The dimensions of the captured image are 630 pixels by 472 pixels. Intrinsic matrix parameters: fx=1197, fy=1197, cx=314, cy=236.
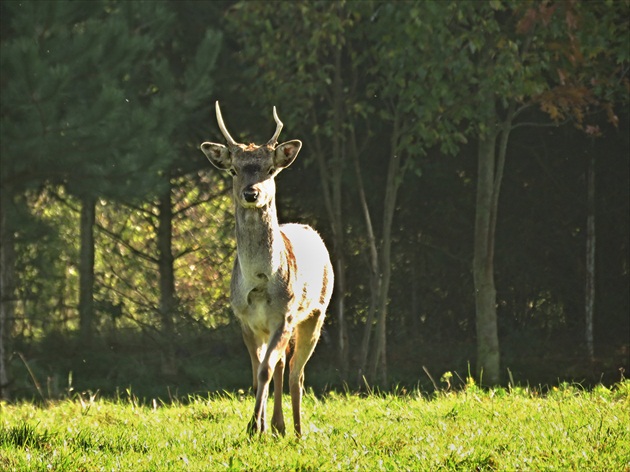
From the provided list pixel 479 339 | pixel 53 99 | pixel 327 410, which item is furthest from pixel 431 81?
pixel 327 410

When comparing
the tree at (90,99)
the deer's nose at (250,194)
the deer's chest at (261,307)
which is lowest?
the deer's chest at (261,307)

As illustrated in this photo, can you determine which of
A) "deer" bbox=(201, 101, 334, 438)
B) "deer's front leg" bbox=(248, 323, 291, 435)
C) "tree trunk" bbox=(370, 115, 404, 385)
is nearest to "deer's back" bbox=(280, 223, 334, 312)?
"deer" bbox=(201, 101, 334, 438)

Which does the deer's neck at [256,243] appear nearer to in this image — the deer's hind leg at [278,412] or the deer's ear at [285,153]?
the deer's ear at [285,153]

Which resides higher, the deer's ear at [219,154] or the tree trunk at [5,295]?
the deer's ear at [219,154]

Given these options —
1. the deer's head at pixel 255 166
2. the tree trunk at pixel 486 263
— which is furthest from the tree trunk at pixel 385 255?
the deer's head at pixel 255 166

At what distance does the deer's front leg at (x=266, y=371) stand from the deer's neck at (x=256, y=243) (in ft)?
1.36

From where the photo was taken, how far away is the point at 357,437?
7852mm

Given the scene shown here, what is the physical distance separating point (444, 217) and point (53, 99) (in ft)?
22.5

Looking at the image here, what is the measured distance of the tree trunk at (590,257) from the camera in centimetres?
1822

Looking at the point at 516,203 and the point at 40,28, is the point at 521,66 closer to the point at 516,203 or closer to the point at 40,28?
the point at 516,203

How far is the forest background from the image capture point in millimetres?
15758

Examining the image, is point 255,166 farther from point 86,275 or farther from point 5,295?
point 86,275

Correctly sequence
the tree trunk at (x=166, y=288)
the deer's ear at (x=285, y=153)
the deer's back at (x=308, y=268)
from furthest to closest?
the tree trunk at (x=166, y=288) < the deer's back at (x=308, y=268) < the deer's ear at (x=285, y=153)

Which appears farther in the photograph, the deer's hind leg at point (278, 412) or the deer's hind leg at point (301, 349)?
the deer's hind leg at point (301, 349)
